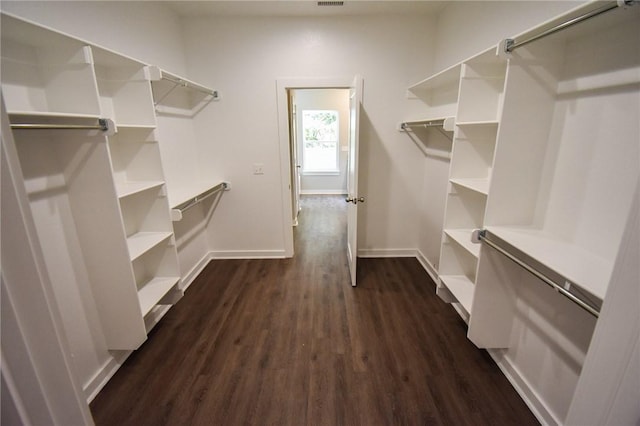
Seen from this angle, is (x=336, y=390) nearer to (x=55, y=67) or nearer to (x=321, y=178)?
(x=55, y=67)

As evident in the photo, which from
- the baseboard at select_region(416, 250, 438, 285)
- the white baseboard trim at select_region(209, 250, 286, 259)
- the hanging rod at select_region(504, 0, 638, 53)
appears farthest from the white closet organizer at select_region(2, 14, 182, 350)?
the baseboard at select_region(416, 250, 438, 285)

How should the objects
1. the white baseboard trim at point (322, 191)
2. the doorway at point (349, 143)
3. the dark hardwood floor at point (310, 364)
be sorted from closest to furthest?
the dark hardwood floor at point (310, 364) < the doorway at point (349, 143) < the white baseboard trim at point (322, 191)

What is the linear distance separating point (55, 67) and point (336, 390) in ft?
7.81

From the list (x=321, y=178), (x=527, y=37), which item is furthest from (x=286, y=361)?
(x=321, y=178)

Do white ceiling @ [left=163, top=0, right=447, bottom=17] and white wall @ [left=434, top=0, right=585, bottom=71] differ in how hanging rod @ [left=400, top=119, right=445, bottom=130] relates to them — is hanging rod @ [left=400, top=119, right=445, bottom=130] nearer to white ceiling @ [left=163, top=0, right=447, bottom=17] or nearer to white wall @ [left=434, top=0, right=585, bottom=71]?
white wall @ [left=434, top=0, right=585, bottom=71]

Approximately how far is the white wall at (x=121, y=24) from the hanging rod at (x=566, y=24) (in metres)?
2.37

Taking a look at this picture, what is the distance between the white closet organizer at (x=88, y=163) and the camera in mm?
1337

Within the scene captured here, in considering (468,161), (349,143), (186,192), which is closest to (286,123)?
(349,143)

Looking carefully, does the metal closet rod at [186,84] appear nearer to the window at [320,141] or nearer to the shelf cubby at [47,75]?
the shelf cubby at [47,75]

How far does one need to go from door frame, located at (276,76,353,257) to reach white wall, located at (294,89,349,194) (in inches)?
122

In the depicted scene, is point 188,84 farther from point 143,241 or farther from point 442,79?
point 442,79

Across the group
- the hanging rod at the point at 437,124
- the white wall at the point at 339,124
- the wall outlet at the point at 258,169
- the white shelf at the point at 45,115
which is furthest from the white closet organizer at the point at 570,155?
the white wall at the point at 339,124

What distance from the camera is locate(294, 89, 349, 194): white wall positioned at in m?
6.59

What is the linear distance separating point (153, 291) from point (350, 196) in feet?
6.43
